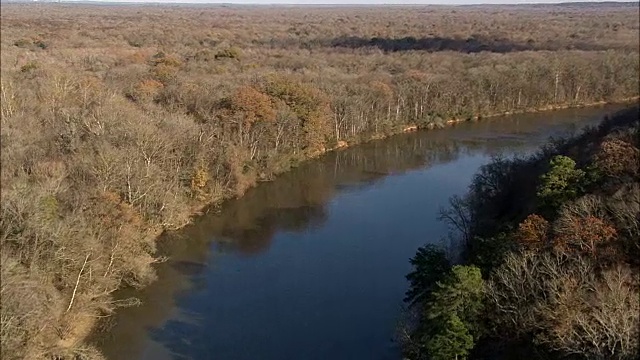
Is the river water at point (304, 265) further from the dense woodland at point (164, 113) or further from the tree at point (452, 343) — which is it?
the tree at point (452, 343)

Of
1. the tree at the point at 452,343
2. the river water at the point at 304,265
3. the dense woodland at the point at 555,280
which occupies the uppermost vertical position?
the dense woodland at the point at 555,280

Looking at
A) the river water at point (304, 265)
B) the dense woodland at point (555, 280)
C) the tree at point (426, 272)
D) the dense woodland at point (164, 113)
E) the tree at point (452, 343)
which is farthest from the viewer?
the river water at point (304, 265)

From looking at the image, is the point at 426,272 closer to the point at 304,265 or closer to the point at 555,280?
the point at 555,280

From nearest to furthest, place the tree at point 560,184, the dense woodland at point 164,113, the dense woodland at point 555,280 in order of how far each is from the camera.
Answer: the dense woodland at point 555,280, the dense woodland at point 164,113, the tree at point 560,184

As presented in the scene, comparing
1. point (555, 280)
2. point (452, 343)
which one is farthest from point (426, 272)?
point (555, 280)

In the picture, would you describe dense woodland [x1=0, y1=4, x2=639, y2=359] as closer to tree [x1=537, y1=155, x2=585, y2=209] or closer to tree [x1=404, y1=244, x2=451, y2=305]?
tree [x1=537, y1=155, x2=585, y2=209]

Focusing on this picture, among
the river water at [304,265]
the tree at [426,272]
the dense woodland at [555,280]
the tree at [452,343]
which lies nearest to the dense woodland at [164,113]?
the river water at [304,265]

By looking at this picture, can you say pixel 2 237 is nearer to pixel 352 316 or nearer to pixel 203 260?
pixel 203 260
